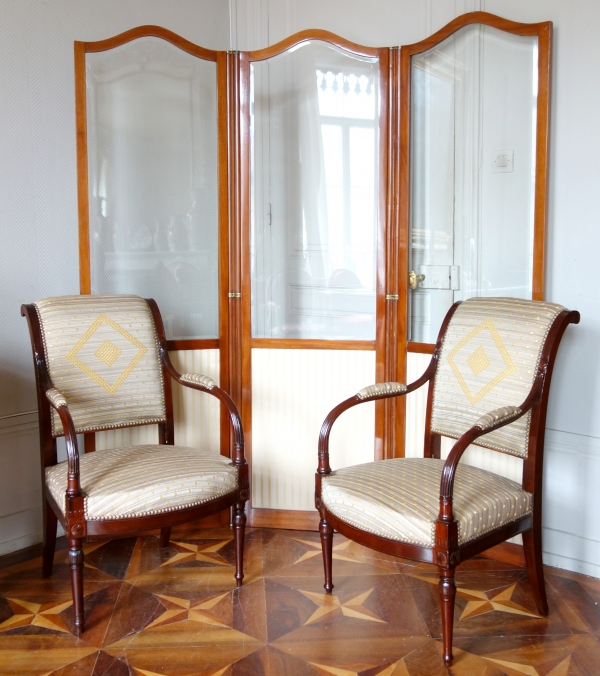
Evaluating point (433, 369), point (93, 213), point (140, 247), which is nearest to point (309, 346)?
point (433, 369)

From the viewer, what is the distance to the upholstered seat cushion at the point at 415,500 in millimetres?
2076

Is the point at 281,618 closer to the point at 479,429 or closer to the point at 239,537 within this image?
the point at 239,537

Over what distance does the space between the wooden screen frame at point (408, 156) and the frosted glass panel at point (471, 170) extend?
0.14ft

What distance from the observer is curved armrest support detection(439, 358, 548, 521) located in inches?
79.6

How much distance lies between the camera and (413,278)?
300 cm

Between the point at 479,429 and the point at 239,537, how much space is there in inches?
38.8

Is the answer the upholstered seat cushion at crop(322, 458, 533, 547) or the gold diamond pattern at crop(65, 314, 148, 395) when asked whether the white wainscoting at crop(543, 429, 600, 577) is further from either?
the gold diamond pattern at crop(65, 314, 148, 395)

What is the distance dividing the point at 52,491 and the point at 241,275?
116cm

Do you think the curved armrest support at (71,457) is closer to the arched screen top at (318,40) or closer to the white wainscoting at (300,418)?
the white wainscoting at (300,418)

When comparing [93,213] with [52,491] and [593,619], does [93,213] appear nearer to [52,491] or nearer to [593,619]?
[52,491]

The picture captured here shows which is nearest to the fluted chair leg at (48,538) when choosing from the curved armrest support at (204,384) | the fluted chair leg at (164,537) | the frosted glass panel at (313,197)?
the fluted chair leg at (164,537)

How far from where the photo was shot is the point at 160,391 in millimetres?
2832

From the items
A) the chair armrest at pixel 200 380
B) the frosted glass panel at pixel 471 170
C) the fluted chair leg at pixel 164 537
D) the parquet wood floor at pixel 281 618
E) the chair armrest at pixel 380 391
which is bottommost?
the parquet wood floor at pixel 281 618

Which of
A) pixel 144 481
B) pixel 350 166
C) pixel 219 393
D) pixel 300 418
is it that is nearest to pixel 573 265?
pixel 350 166
